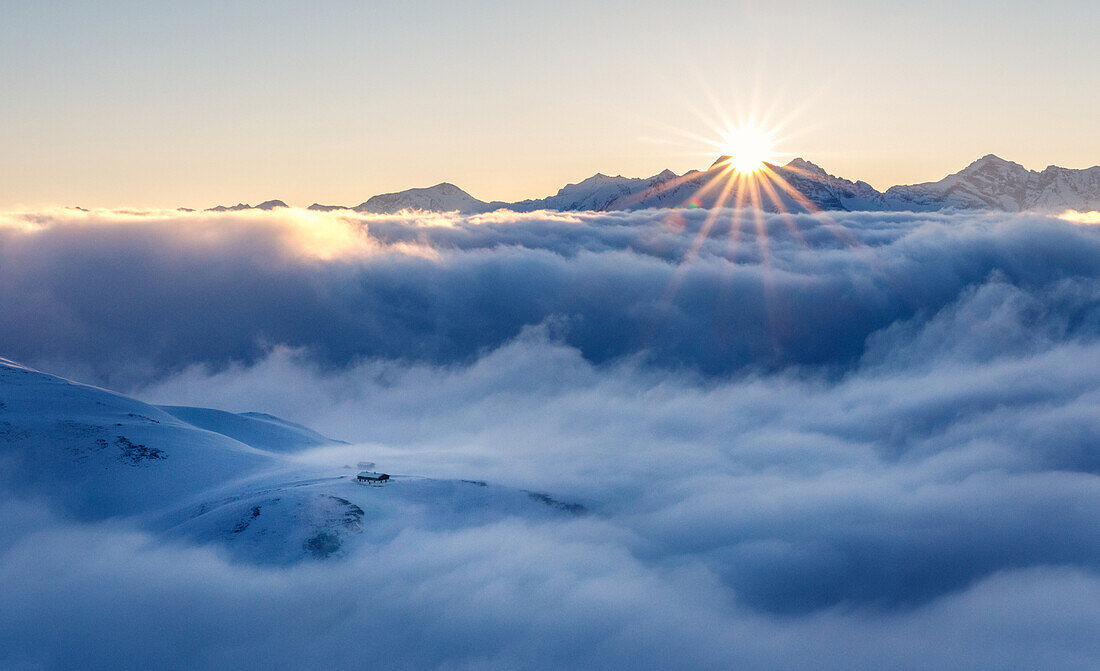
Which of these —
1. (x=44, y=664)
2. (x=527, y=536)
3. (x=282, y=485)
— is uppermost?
(x=282, y=485)

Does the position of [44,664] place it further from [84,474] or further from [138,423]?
[138,423]

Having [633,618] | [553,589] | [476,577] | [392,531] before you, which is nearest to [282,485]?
[392,531]

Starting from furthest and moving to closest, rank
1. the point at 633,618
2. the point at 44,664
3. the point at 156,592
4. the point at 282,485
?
the point at 633,618, the point at 282,485, the point at 156,592, the point at 44,664

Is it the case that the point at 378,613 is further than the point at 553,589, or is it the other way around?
the point at 553,589

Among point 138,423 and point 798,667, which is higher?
point 138,423

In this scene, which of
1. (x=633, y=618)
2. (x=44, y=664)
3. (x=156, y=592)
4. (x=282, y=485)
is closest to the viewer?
(x=44, y=664)

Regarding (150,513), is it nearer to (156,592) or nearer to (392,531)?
(156,592)
